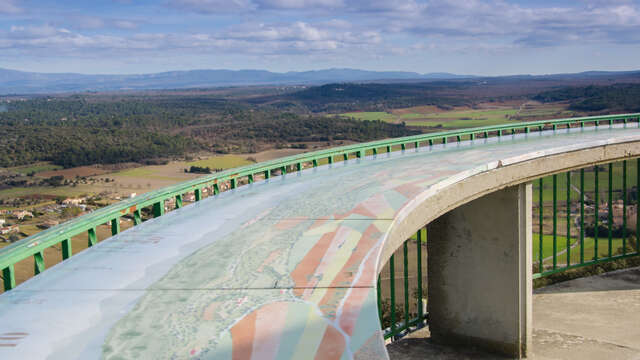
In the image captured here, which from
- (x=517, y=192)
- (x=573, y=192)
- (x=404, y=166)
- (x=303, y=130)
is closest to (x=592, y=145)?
(x=517, y=192)

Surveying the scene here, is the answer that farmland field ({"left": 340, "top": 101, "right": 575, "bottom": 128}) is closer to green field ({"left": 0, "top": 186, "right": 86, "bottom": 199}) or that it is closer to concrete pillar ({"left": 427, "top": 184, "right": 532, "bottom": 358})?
green field ({"left": 0, "top": 186, "right": 86, "bottom": 199})

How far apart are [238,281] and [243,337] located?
1123 mm

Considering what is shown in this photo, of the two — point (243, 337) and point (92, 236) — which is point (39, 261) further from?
point (243, 337)

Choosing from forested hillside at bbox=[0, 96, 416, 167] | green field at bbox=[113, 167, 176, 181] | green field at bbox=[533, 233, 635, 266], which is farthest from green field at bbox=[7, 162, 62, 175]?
green field at bbox=[533, 233, 635, 266]

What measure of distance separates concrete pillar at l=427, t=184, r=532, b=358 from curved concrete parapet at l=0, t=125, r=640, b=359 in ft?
8.64

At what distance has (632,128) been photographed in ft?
55.4

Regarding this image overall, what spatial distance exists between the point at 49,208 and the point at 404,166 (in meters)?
26.6

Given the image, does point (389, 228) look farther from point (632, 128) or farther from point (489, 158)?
point (632, 128)

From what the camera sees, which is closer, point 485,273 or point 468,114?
point 485,273

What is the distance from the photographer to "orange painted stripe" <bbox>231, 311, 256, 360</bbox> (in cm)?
369

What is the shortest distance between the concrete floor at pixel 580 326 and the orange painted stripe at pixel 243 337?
8.18 meters

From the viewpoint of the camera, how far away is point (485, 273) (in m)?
11.8

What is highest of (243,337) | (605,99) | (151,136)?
(605,99)

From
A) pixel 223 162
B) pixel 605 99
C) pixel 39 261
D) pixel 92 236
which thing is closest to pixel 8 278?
pixel 39 261
